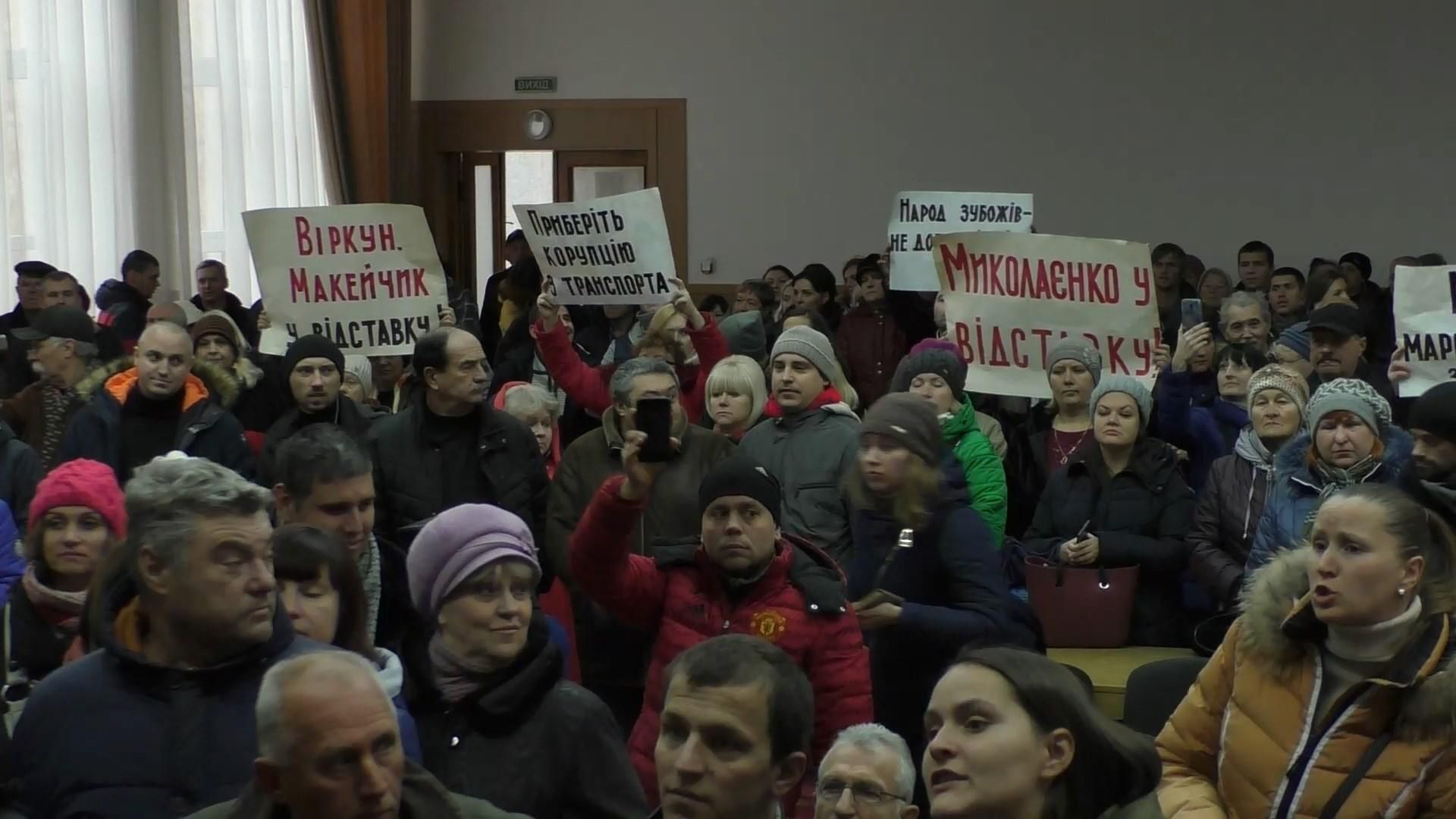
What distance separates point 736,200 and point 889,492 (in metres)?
11.6

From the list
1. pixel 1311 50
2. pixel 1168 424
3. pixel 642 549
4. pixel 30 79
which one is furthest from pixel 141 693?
pixel 1311 50

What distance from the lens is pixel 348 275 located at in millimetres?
7988

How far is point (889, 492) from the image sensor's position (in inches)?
163

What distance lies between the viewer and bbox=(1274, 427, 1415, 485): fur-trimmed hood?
198 inches

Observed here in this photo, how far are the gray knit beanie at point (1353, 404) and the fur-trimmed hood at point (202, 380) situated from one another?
3932mm

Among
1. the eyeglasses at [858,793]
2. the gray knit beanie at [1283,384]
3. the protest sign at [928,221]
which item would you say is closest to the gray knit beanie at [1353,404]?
the gray knit beanie at [1283,384]

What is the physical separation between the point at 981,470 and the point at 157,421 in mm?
2828

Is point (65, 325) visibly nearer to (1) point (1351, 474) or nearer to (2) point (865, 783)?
(1) point (1351, 474)

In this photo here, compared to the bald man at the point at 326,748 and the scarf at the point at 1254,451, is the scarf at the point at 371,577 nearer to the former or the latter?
the bald man at the point at 326,748

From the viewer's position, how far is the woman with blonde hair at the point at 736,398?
5.93 meters

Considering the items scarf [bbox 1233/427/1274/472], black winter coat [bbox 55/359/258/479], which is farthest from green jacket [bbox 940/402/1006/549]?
black winter coat [bbox 55/359/258/479]

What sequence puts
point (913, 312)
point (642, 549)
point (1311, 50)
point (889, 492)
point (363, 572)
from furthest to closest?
point (1311, 50), point (913, 312), point (642, 549), point (889, 492), point (363, 572)

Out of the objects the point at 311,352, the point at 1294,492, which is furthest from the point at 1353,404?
the point at 311,352

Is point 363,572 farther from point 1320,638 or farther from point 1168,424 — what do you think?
point 1168,424
